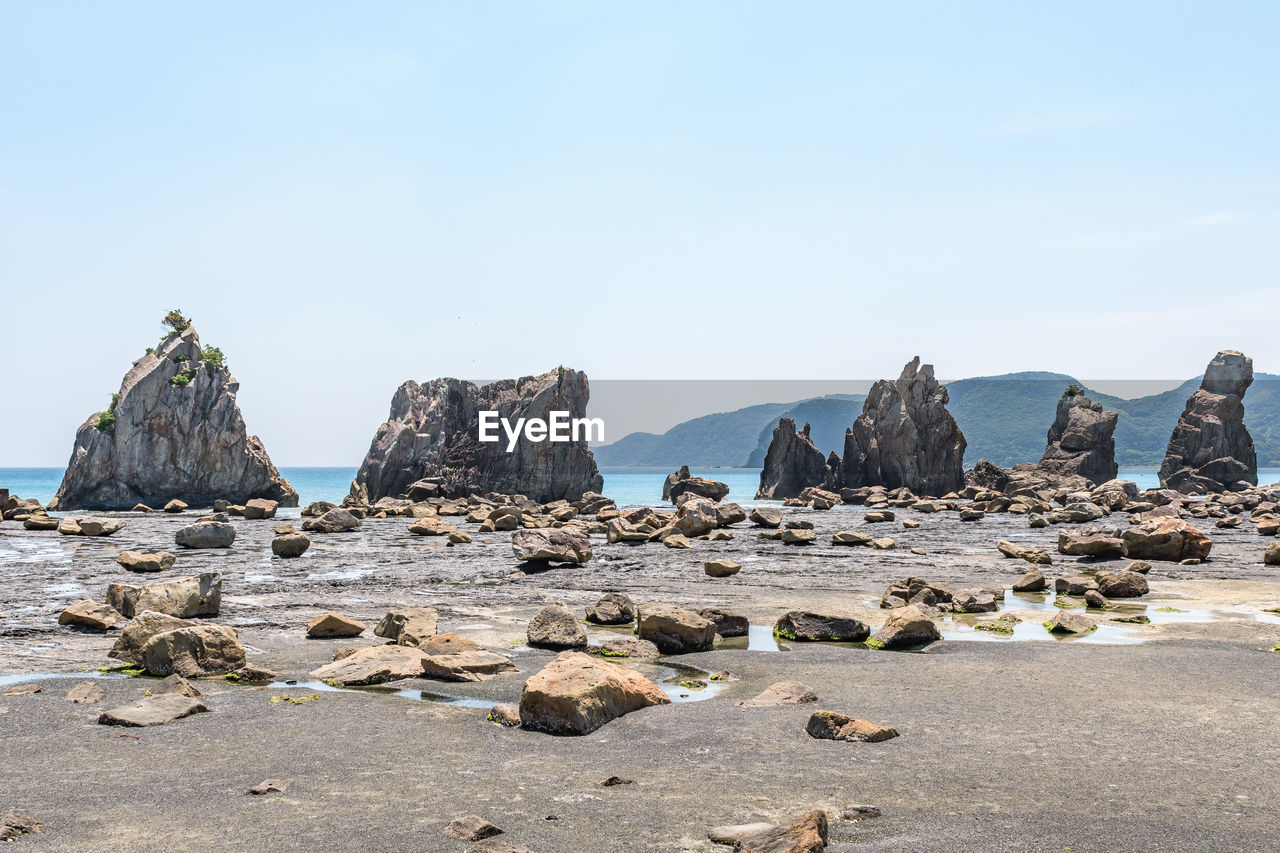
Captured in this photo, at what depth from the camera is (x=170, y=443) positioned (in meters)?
68.7

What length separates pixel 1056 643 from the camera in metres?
12.7

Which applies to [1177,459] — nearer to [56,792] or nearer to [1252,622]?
[1252,622]

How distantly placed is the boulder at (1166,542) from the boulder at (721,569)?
437 inches

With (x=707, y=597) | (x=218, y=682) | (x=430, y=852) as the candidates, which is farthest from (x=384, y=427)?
(x=430, y=852)

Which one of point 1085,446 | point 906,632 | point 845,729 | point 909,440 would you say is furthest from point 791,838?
point 1085,446

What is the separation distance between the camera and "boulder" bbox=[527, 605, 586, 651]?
1266cm

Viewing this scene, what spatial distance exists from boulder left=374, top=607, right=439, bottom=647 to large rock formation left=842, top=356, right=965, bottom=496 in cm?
8347

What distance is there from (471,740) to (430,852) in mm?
2694

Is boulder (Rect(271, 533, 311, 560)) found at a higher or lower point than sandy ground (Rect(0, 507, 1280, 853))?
lower

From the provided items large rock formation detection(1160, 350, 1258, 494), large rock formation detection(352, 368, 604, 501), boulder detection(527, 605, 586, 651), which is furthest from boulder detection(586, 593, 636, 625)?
large rock formation detection(1160, 350, 1258, 494)

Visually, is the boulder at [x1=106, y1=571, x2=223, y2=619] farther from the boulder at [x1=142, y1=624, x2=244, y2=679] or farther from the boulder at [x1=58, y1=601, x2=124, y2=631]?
the boulder at [x1=142, y1=624, x2=244, y2=679]

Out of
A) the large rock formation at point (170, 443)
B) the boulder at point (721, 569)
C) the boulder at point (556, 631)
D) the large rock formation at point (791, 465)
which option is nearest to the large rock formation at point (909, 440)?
the large rock formation at point (791, 465)

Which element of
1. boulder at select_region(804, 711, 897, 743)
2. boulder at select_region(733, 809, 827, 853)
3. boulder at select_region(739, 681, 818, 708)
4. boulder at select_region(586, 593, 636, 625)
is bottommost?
boulder at select_region(586, 593, 636, 625)

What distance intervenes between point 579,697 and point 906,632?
6113mm
